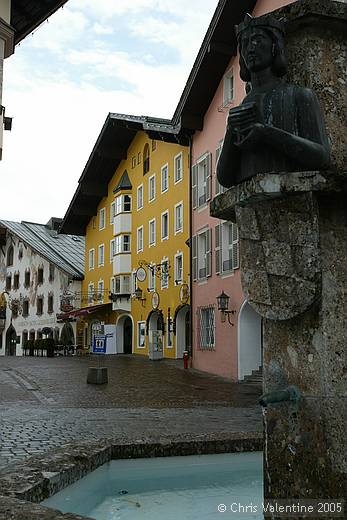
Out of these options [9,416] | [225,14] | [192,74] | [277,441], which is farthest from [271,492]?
[192,74]

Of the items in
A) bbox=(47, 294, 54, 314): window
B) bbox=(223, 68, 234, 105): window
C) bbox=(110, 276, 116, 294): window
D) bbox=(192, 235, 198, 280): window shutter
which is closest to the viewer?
bbox=(223, 68, 234, 105): window

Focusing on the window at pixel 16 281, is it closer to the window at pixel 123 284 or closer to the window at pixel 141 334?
the window at pixel 123 284

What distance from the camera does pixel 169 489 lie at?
4645mm

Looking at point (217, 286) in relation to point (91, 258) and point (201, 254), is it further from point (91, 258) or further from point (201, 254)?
point (91, 258)

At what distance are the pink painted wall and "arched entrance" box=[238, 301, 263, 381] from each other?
0.34 meters

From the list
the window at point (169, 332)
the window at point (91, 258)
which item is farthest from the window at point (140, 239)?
the window at point (91, 258)

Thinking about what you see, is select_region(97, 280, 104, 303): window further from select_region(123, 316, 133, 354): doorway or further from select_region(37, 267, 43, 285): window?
select_region(37, 267, 43, 285): window

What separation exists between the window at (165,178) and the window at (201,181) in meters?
5.16

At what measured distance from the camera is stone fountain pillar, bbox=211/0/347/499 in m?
3.12

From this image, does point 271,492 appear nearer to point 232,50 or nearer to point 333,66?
point 333,66

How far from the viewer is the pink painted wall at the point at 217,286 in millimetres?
22672

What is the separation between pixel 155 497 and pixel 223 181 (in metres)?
2.19

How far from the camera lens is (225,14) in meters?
21.9

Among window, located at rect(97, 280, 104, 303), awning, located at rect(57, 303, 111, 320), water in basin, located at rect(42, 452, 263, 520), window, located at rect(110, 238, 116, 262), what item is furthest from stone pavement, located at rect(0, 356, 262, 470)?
window, located at rect(97, 280, 104, 303)
